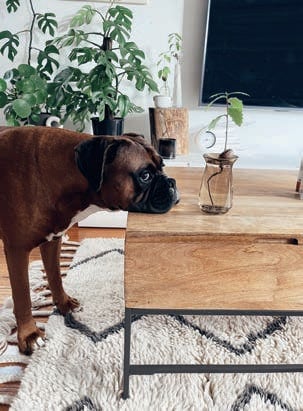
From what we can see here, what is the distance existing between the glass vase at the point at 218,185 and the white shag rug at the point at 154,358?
42 cm

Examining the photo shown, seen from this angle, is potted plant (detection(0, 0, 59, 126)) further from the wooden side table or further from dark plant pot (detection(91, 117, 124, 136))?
the wooden side table

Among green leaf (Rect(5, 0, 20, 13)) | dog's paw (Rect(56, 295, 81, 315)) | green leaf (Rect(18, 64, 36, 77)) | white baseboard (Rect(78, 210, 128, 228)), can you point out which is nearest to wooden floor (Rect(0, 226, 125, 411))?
white baseboard (Rect(78, 210, 128, 228))

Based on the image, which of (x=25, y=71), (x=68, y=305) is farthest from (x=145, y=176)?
(x=25, y=71)

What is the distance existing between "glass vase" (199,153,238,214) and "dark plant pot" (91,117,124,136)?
0.96 meters

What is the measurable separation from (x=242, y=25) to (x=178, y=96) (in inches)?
18.0

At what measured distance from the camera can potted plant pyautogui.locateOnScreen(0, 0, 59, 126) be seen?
1682mm

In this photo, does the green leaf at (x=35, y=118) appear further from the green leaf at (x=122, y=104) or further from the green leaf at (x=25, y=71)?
the green leaf at (x=122, y=104)

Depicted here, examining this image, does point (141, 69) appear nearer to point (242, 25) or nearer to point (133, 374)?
point (242, 25)

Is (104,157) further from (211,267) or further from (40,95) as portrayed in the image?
(40,95)

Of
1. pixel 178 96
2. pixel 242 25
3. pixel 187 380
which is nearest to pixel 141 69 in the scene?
pixel 178 96

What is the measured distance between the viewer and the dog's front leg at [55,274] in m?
1.18

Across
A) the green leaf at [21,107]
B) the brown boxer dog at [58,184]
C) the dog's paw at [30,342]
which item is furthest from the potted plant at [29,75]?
the dog's paw at [30,342]

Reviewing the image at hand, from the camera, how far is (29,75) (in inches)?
68.8

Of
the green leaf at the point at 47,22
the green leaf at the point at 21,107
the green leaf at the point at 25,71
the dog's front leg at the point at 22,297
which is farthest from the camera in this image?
the green leaf at the point at 47,22
